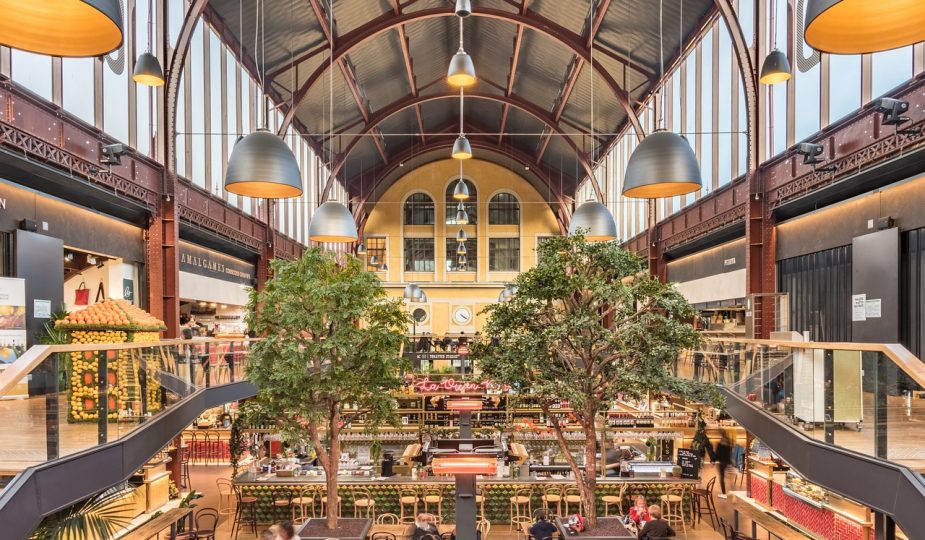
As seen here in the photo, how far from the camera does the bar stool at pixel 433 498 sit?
1254cm

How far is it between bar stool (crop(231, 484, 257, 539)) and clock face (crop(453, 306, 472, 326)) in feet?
69.4

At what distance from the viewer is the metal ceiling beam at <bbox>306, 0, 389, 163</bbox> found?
15.7m

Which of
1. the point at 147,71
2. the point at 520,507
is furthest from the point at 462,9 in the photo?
the point at 520,507

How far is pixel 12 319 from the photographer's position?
8711 mm

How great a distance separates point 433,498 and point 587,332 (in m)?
6.32

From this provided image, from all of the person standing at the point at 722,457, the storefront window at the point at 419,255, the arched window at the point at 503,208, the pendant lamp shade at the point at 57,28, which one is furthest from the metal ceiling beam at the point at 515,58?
the pendant lamp shade at the point at 57,28

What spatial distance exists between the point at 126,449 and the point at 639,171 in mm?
5424

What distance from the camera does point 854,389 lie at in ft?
18.9

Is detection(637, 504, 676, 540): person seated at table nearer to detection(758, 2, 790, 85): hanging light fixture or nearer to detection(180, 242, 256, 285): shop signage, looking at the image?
detection(758, 2, 790, 85): hanging light fixture

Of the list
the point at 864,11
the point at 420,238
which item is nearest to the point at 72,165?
the point at 864,11

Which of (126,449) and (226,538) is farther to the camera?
(226,538)

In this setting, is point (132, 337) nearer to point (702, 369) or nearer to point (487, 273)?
point (702, 369)

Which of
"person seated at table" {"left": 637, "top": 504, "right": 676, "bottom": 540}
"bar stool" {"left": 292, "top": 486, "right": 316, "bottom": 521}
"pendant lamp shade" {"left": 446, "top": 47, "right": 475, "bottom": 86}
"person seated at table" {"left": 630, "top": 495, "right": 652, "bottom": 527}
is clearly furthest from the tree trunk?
"bar stool" {"left": 292, "top": 486, "right": 316, "bottom": 521}

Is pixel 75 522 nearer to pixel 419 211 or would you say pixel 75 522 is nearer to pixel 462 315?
pixel 462 315
